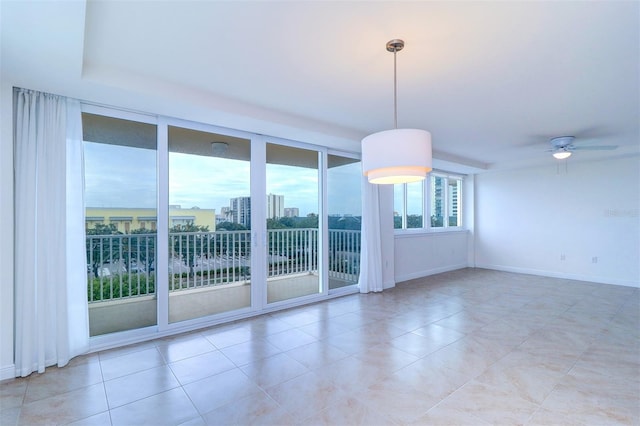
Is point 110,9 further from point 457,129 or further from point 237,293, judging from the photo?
point 457,129

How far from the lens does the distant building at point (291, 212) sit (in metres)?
4.30

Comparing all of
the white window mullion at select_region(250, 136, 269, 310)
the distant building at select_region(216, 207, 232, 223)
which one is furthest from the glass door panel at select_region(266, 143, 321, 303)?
the distant building at select_region(216, 207, 232, 223)

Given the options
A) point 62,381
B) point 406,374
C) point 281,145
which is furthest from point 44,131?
point 406,374

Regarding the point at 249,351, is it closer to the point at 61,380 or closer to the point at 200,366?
the point at 200,366

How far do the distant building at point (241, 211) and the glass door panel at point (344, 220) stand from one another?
56.1 inches

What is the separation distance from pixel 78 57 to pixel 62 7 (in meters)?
0.57

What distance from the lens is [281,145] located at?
4.16 meters

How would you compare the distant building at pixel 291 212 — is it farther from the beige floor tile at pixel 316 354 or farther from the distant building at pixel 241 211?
the beige floor tile at pixel 316 354

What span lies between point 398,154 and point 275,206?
2.40m

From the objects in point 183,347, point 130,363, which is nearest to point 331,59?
point 183,347

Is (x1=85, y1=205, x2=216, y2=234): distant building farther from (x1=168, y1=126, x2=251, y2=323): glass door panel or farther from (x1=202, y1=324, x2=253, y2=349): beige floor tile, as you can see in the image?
(x1=202, y1=324, x2=253, y2=349): beige floor tile

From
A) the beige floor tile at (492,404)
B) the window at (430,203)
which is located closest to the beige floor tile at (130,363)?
the beige floor tile at (492,404)

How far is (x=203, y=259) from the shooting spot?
13.6 ft

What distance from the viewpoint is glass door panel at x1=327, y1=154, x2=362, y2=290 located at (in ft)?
16.0
